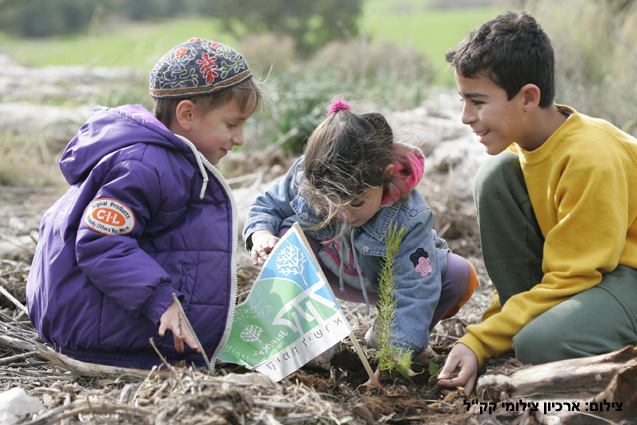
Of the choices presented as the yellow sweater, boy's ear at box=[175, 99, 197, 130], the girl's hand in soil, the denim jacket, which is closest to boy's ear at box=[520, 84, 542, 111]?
the yellow sweater

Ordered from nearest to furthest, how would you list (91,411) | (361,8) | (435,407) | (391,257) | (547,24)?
1. (91,411)
2. (435,407)
3. (391,257)
4. (547,24)
5. (361,8)

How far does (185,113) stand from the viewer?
103 inches

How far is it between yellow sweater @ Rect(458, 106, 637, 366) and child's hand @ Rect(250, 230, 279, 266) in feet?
2.86

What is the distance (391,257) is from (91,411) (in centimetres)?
114

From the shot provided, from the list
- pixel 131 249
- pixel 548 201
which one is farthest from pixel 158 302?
pixel 548 201

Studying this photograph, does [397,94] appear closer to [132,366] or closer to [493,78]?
[493,78]

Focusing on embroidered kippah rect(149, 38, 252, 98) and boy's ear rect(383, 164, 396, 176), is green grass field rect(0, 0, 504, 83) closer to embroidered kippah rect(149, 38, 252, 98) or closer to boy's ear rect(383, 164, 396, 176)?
embroidered kippah rect(149, 38, 252, 98)

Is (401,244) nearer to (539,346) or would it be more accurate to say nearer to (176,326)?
(539,346)

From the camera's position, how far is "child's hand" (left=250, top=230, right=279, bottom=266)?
2660 mm

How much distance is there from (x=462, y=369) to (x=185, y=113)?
58.3 inches

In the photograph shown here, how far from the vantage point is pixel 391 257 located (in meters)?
2.35

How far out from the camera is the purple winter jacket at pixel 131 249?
2219mm

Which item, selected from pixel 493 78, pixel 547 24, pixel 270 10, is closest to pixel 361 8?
pixel 270 10

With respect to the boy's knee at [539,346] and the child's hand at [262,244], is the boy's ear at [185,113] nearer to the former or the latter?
the child's hand at [262,244]
